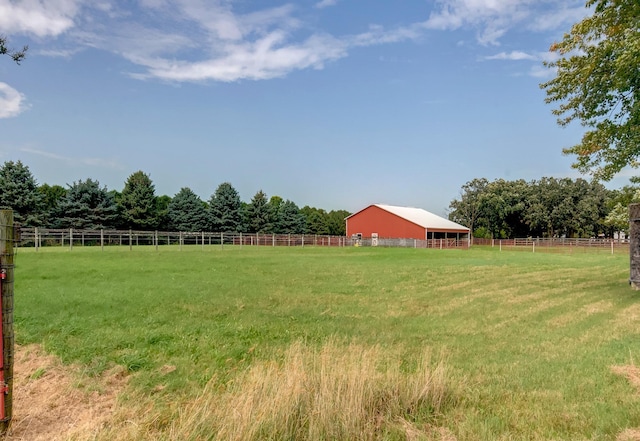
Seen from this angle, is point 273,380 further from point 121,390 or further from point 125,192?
point 125,192

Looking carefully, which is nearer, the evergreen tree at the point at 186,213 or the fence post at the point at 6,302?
the fence post at the point at 6,302

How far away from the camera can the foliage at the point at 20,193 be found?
43.5m

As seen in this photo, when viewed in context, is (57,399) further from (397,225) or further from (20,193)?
(397,225)

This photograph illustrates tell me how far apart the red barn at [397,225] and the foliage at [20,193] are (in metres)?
35.7

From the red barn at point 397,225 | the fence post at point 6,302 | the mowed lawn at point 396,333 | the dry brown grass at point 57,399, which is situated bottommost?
the dry brown grass at point 57,399

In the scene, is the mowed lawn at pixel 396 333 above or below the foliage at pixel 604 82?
below

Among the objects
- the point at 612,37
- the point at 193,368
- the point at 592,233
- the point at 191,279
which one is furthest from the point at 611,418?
the point at 592,233

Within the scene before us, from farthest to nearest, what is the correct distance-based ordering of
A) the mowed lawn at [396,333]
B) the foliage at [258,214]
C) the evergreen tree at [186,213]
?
the foliage at [258,214] < the evergreen tree at [186,213] < the mowed lawn at [396,333]

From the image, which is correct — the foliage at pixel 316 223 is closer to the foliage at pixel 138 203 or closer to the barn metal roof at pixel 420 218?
the barn metal roof at pixel 420 218

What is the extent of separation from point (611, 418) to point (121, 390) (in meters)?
5.54

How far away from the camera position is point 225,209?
203ft

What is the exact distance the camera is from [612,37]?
1166 centimetres

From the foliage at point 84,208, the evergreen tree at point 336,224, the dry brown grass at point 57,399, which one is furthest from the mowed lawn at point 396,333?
the evergreen tree at point 336,224

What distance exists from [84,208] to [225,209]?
59.4 feet
